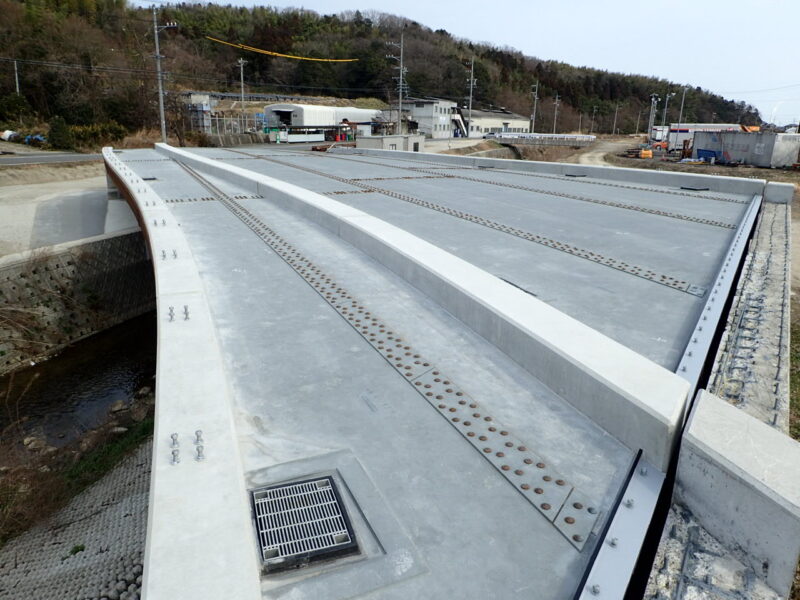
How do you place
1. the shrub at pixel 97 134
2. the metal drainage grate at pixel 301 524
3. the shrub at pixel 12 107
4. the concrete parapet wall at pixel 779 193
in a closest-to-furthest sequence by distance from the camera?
the metal drainage grate at pixel 301 524
the concrete parapet wall at pixel 779 193
the shrub at pixel 97 134
the shrub at pixel 12 107

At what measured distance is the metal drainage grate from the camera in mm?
2535

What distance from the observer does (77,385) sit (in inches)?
516

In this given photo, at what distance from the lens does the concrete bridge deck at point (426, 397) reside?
2.48 metres

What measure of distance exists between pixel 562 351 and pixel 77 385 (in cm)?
1282

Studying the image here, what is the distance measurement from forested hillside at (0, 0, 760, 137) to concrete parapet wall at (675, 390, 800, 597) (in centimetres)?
5387

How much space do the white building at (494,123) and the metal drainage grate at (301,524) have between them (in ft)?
250

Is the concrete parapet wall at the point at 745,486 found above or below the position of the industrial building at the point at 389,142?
below

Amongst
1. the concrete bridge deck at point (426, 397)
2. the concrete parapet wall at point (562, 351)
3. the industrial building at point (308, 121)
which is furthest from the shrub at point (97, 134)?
the concrete parapet wall at point (562, 351)

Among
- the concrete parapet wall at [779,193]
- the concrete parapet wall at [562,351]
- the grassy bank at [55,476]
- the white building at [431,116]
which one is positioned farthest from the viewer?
the white building at [431,116]

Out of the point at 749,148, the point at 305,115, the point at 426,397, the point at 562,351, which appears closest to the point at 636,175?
the point at 562,351

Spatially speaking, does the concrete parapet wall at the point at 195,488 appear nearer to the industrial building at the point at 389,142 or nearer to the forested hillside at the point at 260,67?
the industrial building at the point at 389,142

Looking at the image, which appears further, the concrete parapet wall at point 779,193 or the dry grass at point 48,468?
the concrete parapet wall at point 779,193

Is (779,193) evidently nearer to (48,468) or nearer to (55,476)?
(55,476)

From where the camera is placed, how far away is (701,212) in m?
10.5
